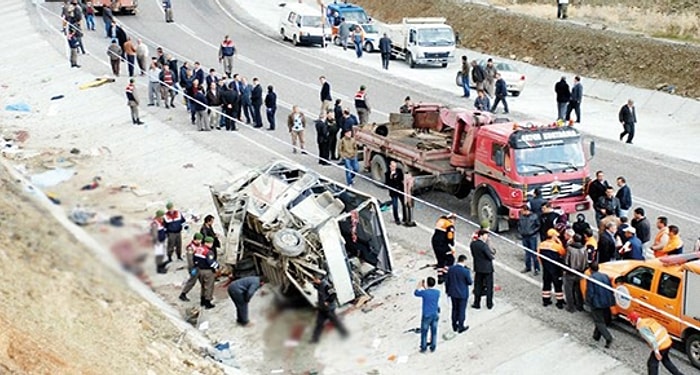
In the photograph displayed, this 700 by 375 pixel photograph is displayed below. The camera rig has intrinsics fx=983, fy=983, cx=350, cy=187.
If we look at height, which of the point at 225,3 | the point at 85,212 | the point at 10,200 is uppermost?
the point at 85,212

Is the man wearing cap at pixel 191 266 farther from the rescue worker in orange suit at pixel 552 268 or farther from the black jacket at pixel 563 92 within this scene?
the black jacket at pixel 563 92

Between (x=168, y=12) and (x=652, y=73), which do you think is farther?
(x=168, y=12)

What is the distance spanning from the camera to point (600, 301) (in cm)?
1466

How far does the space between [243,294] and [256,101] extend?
11.9 m

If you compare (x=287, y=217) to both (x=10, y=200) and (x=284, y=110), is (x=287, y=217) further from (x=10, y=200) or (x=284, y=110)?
(x=284, y=110)

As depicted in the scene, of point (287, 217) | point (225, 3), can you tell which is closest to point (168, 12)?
point (225, 3)

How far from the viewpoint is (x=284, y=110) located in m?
31.8

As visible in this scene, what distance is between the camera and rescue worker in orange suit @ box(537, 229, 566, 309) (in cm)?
1591

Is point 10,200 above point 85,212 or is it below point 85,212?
below

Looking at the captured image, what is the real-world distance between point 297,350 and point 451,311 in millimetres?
2645

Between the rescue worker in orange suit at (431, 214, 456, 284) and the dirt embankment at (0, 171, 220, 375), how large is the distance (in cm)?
458

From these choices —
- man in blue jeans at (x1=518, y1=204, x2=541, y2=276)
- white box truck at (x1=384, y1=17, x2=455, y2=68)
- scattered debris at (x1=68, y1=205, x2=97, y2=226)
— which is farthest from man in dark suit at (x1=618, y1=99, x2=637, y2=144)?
scattered debris at (x1=68, y1=205, x2=97, y2=226)

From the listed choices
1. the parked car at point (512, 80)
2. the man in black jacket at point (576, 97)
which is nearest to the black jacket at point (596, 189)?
the man in black jacket at point (576, 97)

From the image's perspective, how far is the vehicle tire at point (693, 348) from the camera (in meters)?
13.9
